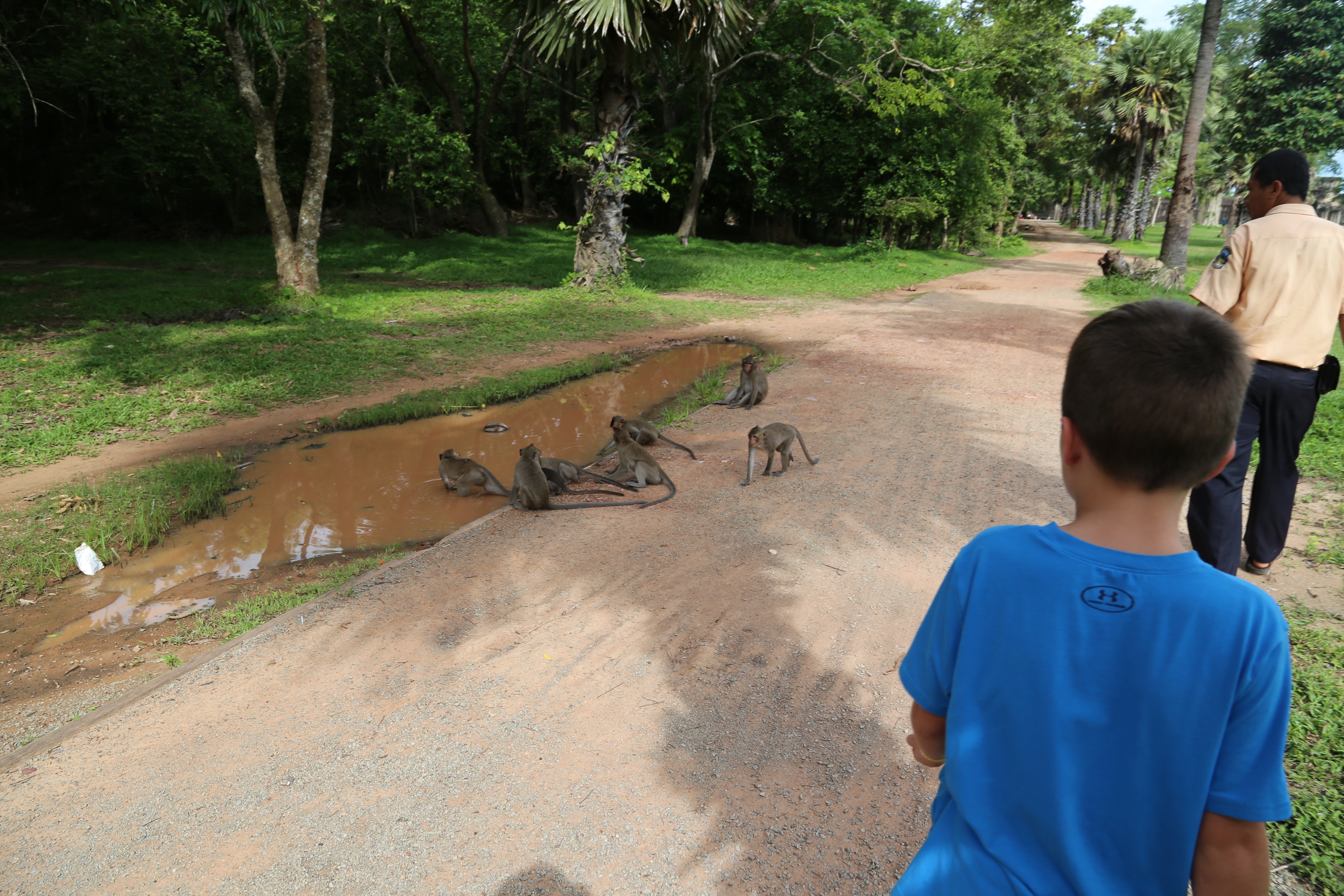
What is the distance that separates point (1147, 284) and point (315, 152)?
732 inches

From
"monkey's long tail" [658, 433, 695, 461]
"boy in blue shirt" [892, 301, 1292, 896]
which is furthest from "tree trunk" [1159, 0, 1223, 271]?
"boy in blue shirt" [892, 301, 1292, 896]

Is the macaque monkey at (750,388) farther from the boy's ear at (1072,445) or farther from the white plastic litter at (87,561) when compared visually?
the boy's ear at (1072,445)

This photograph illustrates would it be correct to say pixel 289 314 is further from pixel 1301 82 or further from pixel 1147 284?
pixel 1301 82

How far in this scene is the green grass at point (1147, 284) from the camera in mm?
16562

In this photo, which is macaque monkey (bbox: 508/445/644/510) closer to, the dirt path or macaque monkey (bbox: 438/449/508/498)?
the dirt path

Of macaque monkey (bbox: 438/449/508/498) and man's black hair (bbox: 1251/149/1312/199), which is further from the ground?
man's black hair (bbox: 1251/149/1312/199)

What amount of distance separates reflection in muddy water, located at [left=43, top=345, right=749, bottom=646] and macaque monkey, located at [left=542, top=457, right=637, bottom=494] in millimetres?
540

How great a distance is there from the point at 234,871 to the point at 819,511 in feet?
14.4

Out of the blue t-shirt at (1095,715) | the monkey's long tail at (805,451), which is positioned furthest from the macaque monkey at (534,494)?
the blue t-shirt at (1095,715)

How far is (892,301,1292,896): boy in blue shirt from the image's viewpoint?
1209 mm

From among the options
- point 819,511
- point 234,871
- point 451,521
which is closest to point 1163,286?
point 819,511

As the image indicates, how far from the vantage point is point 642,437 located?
7.89m

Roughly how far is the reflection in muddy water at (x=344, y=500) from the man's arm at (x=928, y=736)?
195 inches

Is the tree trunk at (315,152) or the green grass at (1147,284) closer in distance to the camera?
the tree trunk at (315,152)
